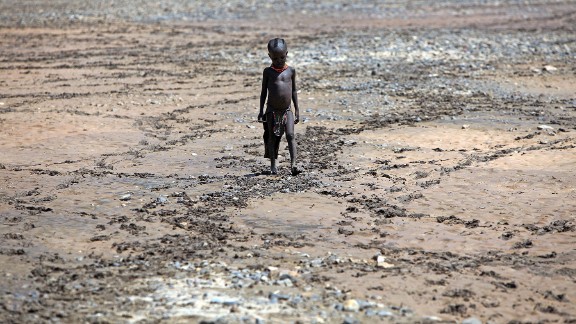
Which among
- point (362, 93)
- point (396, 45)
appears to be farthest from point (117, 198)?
point (396, 45)

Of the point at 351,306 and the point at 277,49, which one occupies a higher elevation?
the point at 277,49

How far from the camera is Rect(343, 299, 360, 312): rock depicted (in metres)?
5.75

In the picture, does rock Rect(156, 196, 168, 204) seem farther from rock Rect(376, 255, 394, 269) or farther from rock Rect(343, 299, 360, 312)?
rock Rect(343, 299, 360, 312)

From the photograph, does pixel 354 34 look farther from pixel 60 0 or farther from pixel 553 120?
pixel 60 0

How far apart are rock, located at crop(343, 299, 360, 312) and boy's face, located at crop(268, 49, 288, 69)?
375 cm

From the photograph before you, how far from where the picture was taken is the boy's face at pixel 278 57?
8939mm

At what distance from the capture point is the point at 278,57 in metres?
9.02

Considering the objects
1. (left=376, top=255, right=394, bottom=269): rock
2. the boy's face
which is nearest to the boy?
the boy's face

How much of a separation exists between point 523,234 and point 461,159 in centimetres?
275

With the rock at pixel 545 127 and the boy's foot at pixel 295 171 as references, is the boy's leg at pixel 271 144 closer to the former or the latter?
the boy's foot at pixel 295 171

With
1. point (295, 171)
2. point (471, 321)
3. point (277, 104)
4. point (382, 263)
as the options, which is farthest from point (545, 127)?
point (471, 321)

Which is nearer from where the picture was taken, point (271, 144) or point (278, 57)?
point (278, 57)

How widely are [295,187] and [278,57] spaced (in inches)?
55.7

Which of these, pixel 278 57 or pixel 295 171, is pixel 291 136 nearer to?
pixel 295 171
